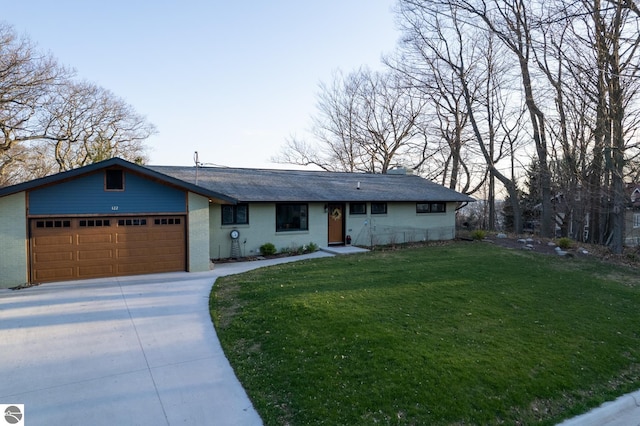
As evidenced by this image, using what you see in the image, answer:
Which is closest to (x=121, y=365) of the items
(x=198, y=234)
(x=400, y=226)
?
(x=198, y=234)

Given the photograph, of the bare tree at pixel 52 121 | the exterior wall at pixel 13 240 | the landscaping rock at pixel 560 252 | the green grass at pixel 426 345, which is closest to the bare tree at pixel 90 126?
the bare tree at pixel 52 121

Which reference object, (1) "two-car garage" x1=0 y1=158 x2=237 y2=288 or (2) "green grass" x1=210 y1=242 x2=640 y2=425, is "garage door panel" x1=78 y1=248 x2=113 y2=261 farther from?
(2) "green grass" x1=210 y1=242 x2=640 y2=425

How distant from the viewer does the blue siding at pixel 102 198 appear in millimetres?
9812

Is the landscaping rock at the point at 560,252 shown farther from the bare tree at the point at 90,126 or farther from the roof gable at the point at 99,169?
the bare tree at the point at 90,126

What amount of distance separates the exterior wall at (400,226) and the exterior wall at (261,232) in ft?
5.31

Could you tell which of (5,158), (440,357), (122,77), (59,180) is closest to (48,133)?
(5,158)

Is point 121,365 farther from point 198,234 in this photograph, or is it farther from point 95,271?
point 198,234

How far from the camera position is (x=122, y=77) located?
16516 mm

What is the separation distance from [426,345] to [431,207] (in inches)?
562

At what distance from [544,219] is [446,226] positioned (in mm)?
7444

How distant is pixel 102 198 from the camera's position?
10.3 m

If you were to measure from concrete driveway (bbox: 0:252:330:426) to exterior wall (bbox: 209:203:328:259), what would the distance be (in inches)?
195

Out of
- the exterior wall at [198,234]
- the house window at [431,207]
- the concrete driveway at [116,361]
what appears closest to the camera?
the concrete driveway at [116,361]

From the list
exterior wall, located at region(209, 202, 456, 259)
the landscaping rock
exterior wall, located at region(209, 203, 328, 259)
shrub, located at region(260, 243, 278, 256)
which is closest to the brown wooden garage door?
exterior wall, located at region(209, 203, 328, 259)
